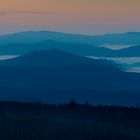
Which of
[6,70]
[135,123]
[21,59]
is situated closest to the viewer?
[135,123]

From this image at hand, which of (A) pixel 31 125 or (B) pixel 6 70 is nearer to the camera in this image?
(A) pixel 31 125

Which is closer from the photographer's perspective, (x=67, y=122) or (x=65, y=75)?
(x=67, y=122)

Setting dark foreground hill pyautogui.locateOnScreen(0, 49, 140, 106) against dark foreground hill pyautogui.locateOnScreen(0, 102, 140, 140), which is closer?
dark foreground hill pyautogui.locateOnScreen(0, 102, 140, 140)

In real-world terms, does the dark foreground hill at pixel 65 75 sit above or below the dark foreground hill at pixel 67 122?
above

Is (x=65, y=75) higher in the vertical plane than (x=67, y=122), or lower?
higher

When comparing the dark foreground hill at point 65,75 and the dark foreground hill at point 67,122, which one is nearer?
the dark foreground hill at point 67,122

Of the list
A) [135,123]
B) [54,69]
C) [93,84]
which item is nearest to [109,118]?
[135,123]

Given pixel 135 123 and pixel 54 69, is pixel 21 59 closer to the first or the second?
pixel 54 69

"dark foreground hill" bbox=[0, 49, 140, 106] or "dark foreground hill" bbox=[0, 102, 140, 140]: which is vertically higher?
"dark foreground hill" bbox=[0, 49, 140, 106]
